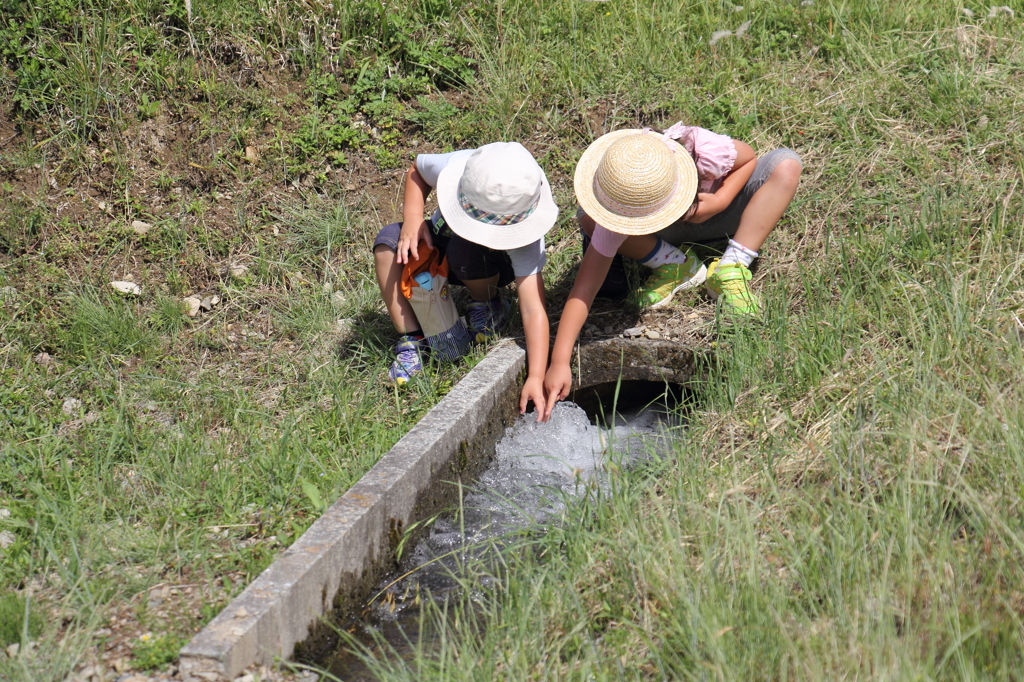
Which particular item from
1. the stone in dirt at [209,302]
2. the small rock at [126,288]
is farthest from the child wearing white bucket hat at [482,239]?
the small rock at [126,288]

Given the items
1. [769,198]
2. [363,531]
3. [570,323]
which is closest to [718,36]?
[769,198]

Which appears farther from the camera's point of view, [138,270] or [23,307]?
[138,270]

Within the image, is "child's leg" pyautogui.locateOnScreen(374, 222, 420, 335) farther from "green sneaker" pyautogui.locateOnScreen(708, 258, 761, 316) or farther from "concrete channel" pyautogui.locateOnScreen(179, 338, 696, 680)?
"green sneaker" pyautogui.locateOnScreen(708, 258, 761, 316)

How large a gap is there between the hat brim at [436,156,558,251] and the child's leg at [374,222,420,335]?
400 mm

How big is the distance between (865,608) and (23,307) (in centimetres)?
382

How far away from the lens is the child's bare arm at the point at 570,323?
3133 mm

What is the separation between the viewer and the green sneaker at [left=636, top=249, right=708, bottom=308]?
377cm

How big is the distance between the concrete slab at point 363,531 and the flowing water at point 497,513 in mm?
71

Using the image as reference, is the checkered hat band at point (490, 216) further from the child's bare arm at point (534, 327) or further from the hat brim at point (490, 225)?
the child's bare arm at point (534, 327)

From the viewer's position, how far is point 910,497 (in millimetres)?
2152

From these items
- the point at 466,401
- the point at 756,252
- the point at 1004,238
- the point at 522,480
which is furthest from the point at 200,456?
the point at 1004,238

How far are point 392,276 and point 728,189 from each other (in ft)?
4.74

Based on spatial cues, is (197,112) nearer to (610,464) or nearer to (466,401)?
(466,401)

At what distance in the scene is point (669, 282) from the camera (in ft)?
12.4
